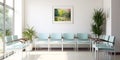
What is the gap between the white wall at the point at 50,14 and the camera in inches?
390

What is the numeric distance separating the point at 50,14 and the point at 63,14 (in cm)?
70

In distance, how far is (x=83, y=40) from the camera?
30.4 feet

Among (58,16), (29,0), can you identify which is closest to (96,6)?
(58,16)

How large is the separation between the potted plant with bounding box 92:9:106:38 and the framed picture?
1.29 metres

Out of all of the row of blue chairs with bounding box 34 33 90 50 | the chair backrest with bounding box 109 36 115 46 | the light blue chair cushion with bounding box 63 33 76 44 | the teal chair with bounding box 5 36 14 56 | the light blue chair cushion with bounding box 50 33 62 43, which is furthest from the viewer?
the light blue chair cushion with bounding box 50 33 62 43

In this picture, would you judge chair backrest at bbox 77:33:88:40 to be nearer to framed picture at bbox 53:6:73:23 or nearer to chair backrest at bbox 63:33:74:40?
chair backrest at bbox 63:33:74:40

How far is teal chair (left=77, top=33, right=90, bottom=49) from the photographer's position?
29.9ft

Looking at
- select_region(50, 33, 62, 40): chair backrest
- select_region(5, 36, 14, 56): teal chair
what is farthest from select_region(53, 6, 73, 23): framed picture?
select_region(5, 36, 14, 56): teal chair

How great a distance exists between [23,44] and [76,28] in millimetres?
3697

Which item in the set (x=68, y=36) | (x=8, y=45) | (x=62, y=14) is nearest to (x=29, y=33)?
(x=68, y=36)

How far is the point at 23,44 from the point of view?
7.15 meters

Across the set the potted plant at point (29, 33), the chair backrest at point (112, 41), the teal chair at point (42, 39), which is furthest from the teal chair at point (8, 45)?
the chair backrest at point (112, 41)

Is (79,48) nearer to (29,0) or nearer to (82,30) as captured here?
(82,30)

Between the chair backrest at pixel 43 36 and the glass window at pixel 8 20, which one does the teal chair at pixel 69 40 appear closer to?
the chair backrest at pixel 43 36
